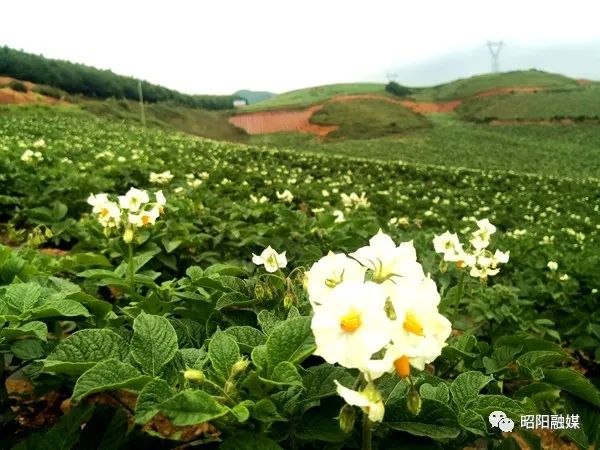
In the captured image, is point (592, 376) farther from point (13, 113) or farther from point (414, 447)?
point (13, 113)

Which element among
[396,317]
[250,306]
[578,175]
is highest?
[396,317]

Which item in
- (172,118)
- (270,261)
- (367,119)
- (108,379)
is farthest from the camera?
(367,119)

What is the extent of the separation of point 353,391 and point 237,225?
3.30 meters

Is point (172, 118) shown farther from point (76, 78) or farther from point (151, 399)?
point (151, 399)

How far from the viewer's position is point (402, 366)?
2.81ft

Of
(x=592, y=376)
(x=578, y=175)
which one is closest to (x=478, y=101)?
(x=578, y=175)

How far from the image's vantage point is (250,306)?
5.09 feet

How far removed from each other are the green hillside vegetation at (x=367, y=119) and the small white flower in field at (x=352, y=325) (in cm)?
4215

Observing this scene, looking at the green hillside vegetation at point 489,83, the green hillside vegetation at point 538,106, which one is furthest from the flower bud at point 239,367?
the green hillside vegetation at point 489,83

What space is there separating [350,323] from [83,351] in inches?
24.0

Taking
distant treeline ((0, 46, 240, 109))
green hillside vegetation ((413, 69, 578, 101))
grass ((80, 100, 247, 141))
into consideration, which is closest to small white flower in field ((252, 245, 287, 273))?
grass ((80, 100, 247, 141))

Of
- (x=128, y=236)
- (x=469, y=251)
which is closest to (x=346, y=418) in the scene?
(x=128, y=236)

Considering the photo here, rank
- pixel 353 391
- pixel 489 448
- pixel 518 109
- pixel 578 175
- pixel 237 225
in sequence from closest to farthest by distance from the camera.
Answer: pixel 353 391 → pixel 489 448 → pixel 237 225 → pixel 578 175 → pixel 518 109

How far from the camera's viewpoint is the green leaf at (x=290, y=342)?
1.07 meters
